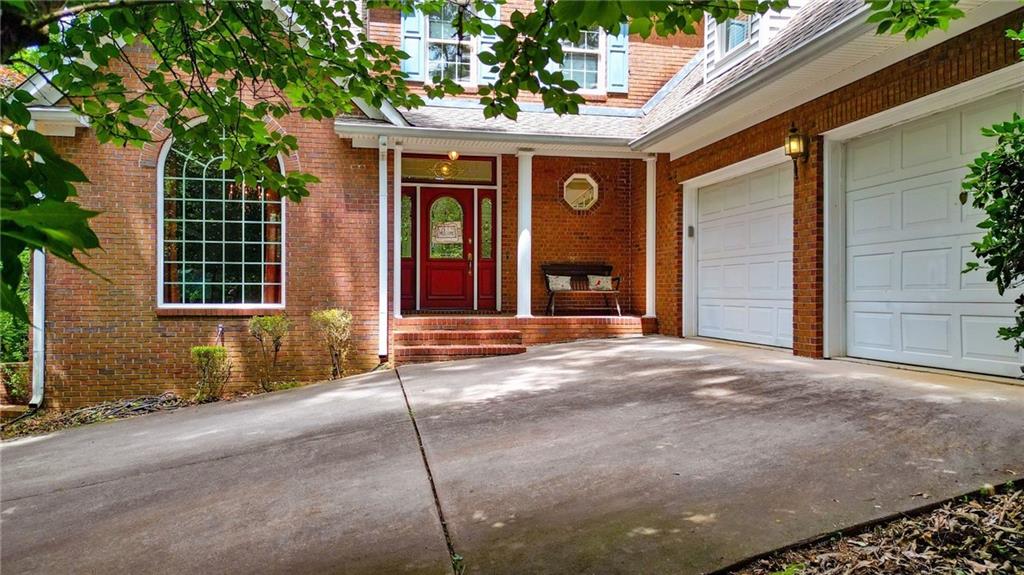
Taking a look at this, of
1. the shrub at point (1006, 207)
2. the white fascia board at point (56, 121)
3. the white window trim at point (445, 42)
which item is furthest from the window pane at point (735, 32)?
the white fascia board at point (56, 121)

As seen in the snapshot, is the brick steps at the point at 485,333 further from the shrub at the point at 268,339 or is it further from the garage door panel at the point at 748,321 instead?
the shrub at the point at 268,339

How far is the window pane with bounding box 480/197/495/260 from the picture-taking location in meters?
10.5

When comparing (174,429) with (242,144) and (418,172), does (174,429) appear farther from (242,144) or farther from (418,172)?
(418,172)

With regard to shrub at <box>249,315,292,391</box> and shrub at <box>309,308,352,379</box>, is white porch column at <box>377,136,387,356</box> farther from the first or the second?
shrub at <box>249,315,292,391</box>

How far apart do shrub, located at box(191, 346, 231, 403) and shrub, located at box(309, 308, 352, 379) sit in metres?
1.25

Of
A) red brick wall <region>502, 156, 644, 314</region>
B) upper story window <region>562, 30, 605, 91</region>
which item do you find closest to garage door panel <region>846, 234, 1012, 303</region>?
red brick wall <region>502, 156, 644, 314</region>

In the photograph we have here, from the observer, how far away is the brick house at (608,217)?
18.0 feet

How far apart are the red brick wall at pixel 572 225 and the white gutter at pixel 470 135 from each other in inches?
59.9

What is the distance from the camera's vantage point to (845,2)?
232 inches

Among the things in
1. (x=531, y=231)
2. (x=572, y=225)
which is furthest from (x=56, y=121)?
(x=572, y=225)

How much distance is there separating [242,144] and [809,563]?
143 inches

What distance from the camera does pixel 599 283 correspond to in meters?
10.2

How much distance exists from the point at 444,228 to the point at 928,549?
28.7 feet

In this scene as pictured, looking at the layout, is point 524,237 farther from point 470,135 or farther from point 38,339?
point 38,339
